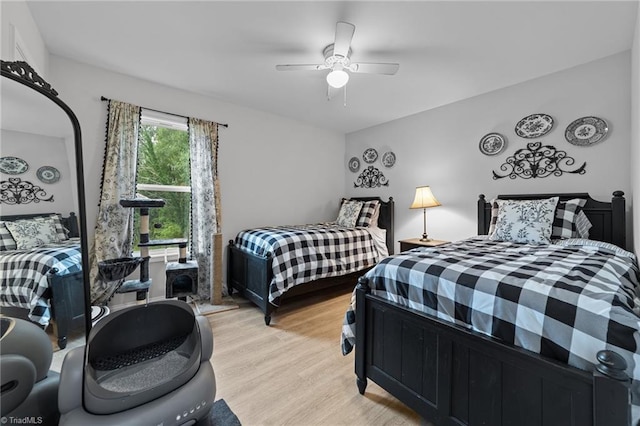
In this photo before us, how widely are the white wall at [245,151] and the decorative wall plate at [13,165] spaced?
185 centimetres

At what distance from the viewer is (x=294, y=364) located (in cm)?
191

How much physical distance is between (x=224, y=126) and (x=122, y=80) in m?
1.08

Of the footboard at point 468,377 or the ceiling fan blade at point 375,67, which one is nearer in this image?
the footboard at point 468,377

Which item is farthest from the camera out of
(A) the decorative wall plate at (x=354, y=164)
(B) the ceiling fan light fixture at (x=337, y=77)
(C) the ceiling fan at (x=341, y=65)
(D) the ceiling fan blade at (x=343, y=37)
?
(A) the decorative wall plate at (x=354, y=164)

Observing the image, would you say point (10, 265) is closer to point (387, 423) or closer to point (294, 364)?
point (294, 364)

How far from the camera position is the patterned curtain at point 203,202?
10.2 feet

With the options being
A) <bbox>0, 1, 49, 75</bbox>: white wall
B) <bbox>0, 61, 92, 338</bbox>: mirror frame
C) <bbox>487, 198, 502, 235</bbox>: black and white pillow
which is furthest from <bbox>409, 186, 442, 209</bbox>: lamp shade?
<bbox>0, 1, 49, 75</bbox>: white wall

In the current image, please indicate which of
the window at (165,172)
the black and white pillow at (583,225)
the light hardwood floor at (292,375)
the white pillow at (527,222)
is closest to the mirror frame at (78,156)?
the light hardwood floor at (292,375)

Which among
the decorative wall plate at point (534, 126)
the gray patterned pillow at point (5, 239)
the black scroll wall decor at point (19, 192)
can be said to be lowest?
the gray patterned pillow at point (5, 239)

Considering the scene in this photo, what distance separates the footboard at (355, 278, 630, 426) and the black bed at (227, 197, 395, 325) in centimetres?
124

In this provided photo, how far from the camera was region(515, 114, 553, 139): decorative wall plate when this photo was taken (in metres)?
2.63

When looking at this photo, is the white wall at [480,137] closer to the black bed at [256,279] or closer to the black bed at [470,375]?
the black bed at [256,279]

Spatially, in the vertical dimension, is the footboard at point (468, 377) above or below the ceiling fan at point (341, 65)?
below

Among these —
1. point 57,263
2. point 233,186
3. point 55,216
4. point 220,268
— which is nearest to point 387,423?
point 57,263
